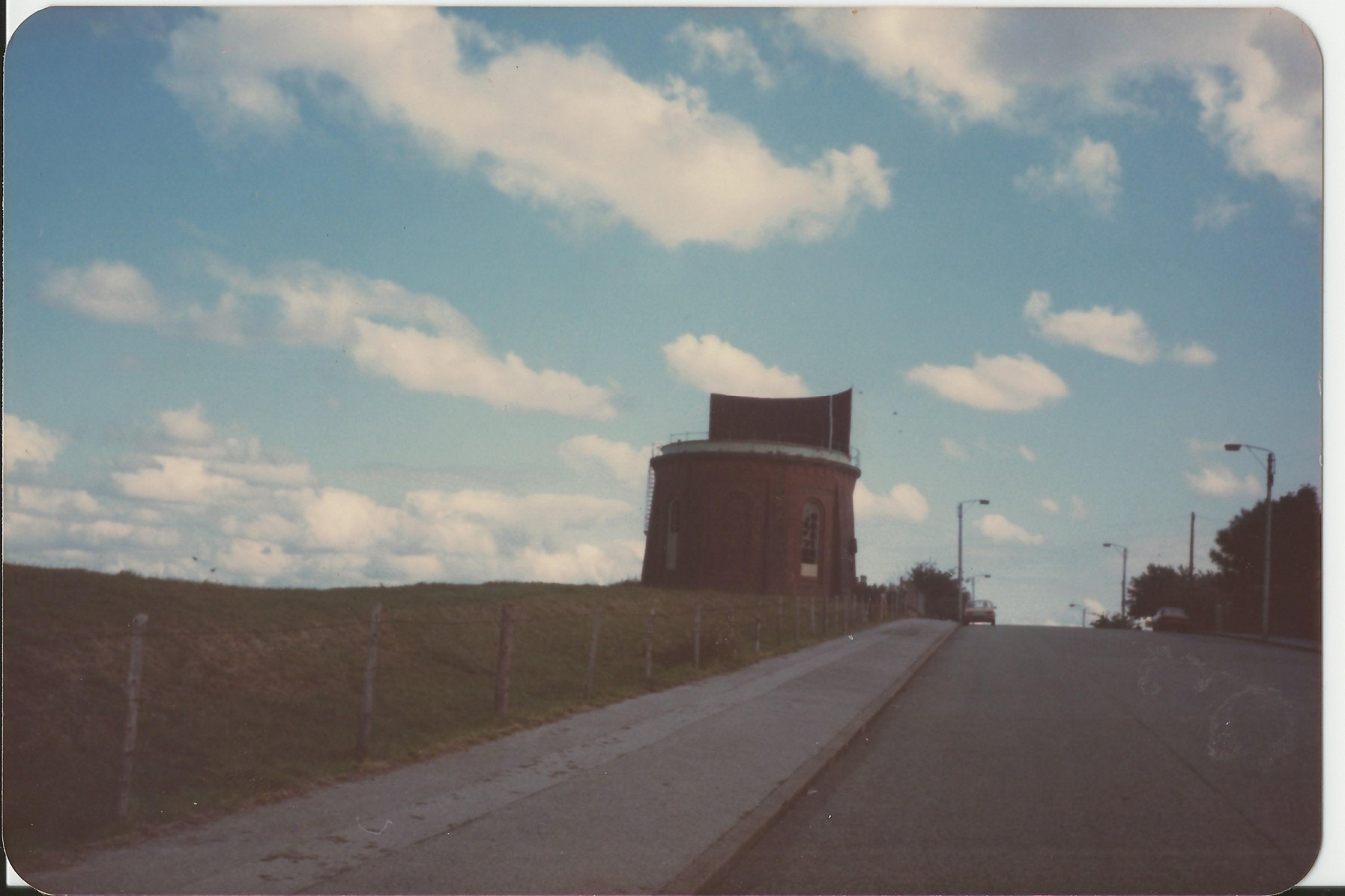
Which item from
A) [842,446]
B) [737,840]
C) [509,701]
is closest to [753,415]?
[842,446]

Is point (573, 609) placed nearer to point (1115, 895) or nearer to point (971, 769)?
point (971, 769)

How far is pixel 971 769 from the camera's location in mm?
10633

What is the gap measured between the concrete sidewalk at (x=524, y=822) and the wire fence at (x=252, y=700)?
656mm

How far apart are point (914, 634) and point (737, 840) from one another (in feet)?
94.8

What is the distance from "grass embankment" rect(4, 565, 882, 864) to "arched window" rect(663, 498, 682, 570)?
27865 mm

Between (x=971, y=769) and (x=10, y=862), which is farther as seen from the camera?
(x=971, y=769)

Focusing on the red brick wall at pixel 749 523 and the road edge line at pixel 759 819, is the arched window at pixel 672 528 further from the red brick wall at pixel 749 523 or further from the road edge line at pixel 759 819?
the road edge line at pixel 759 819

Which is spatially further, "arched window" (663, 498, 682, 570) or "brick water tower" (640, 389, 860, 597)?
"arched window" (663, 498, 682, 570)

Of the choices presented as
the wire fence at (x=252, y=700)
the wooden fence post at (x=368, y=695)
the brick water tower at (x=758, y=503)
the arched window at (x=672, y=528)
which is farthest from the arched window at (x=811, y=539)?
the wooden fence post at (x=368, y=695)

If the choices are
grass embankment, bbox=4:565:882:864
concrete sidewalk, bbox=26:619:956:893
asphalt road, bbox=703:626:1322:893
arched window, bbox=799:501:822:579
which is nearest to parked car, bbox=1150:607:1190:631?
arched window, bbox=799:501:822:579

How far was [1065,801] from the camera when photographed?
9141mm

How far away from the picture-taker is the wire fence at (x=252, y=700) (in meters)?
8.91

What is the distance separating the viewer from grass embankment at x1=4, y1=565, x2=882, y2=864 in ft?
31.2

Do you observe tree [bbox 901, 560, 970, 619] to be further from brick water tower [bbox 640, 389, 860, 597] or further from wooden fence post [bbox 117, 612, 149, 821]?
wooden fence post [bbox 117, 612, 149, 821]
